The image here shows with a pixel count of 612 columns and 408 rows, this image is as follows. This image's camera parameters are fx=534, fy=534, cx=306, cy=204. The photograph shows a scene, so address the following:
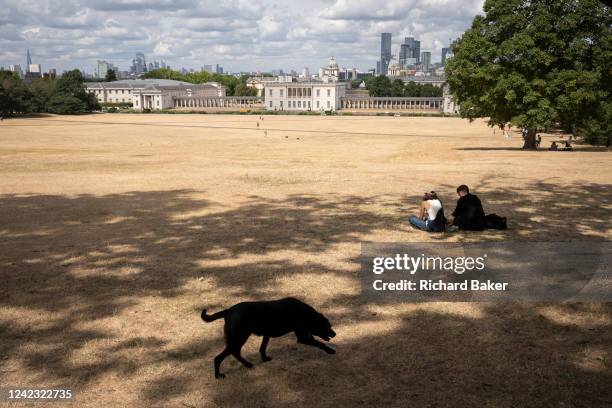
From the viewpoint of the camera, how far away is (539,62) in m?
34.5

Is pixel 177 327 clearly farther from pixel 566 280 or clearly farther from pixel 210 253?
pixel 566 280

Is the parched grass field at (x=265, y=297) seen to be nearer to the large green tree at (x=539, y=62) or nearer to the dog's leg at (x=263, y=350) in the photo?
the dog's leg at (x=263, y=350)

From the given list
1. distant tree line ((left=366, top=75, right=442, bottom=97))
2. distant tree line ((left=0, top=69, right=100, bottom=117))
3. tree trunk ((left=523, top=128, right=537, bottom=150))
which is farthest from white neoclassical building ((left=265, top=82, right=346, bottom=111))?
tree trunk ((left=523, top=128, right=537, bottom=150))

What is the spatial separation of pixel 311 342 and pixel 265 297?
7.89 ft

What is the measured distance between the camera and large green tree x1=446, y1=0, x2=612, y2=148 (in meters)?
34.3

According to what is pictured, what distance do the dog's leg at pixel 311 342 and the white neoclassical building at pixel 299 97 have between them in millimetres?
170018

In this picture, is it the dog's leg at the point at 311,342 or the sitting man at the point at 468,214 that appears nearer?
the dog's leg at the point at 311,342

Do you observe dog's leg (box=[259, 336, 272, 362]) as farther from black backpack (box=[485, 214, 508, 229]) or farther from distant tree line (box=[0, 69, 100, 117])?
distant tree line (box=[0, 69, 100, 117])

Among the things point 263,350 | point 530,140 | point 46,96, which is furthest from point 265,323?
point 46,96

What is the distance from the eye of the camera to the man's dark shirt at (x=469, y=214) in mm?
13141

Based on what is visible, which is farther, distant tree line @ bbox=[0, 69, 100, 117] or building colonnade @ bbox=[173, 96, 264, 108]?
building colonnade @ bbox=[173, 96, 264, 108]

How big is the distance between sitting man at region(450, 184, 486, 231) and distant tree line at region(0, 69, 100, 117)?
10277 cm

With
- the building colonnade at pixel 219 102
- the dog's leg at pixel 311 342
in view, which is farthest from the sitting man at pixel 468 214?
the building colonnade at pixel 219 102

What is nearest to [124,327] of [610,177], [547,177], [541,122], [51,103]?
[547,177]
